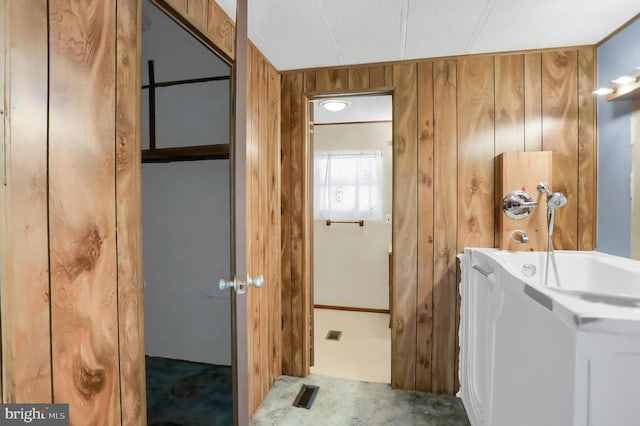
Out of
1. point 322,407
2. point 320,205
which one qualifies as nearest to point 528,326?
point 322,407

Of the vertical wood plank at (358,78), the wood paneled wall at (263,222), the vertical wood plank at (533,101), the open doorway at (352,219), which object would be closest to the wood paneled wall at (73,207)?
the wood paneled wall at (263,222)

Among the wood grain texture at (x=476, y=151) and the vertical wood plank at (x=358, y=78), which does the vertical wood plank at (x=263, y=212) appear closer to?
the vertical wood plank at (x=358, y=78)

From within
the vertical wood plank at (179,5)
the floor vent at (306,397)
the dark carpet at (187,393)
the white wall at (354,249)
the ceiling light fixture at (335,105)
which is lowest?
the floor vent at (306,397)

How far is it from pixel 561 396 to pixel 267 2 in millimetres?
1918

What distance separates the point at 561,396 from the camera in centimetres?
89

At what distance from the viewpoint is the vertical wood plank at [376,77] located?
212 centimetres

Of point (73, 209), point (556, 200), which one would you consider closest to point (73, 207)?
point (73, 209)

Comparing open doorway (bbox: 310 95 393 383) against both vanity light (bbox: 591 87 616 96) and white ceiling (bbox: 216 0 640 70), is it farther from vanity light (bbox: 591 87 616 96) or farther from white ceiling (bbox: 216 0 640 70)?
vanity light (bbox: 591 87 616 96)

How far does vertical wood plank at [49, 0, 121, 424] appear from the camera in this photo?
81 centimetres

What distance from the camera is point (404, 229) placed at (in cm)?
→ 212

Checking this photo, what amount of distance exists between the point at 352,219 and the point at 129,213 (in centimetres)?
275

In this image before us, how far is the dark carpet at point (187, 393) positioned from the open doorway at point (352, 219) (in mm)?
1348

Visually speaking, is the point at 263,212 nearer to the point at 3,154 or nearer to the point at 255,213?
the point at 255,213

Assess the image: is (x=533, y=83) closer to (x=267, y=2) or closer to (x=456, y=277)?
(x=456, y=277)
